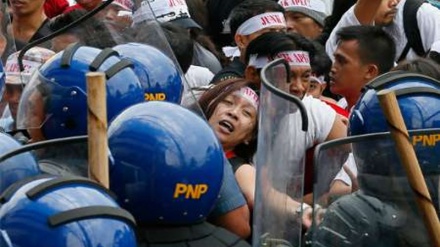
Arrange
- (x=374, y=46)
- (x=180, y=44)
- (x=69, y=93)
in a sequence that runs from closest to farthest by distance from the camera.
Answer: (x=69, y=93) < (x=180, y=44) < (x=374, y=46)

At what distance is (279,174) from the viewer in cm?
411

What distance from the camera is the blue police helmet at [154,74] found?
17.1 ft

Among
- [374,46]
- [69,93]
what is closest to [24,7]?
[374,46]

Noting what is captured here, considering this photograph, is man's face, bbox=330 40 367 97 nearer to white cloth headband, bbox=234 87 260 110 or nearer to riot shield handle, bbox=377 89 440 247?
white cloth headband, bbox=234 87 260 110

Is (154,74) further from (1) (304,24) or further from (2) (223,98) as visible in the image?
(1) (304,24)

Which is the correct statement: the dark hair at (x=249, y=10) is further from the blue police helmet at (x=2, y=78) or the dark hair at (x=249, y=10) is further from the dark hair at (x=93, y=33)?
the blue police helmet at (x=2, y=78)

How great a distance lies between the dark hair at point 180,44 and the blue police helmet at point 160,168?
73.6 inches

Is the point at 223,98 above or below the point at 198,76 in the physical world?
above

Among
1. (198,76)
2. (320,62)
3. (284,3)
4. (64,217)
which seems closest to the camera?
(64,217)

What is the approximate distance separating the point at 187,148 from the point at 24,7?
2.95 meters

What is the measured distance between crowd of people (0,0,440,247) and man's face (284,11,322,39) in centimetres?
166

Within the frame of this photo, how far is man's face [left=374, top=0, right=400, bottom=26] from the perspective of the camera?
300 inches

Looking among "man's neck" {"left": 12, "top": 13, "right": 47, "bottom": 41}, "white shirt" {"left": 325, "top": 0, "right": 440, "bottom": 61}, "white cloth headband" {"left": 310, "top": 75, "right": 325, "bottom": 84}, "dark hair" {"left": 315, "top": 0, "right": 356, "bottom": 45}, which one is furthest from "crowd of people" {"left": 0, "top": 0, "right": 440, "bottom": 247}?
"dark hair" {"left": 315, "top": 0, "right": 356, "bottom": 45}

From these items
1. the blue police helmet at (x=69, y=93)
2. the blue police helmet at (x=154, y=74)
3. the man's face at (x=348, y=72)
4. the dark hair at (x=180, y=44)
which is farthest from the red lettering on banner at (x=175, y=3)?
the blue police helmet at (x=69, y=93)
